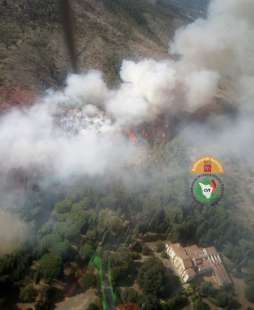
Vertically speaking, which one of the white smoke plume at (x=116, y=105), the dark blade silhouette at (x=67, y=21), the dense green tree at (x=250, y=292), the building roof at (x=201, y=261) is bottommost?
the dense green tree at (x=250, y=292)

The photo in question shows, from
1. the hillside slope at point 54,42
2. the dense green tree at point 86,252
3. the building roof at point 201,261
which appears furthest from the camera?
the hillside slope at point 54,42

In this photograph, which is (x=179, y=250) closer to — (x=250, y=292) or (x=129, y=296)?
(x=250, y=292)

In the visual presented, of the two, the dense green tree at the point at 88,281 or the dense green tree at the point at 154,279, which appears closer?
the dense green tree at the point at 88,281

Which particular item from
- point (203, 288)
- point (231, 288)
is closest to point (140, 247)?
point (203, 288)

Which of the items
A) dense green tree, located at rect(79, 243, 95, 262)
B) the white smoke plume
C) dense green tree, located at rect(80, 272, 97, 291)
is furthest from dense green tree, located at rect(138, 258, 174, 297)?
the white smoke plume

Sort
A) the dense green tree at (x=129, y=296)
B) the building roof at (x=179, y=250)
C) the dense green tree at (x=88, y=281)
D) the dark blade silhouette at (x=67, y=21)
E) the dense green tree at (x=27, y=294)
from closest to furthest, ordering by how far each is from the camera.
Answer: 1. the dark blade silhouette at (x=67, y=21)
2. the dense green tree at (x=27, y=294)
3. the dense green tree at (x=129, y=296)
4. the dense green tree at (x=88, y=281)
5. the building roof at (x=179, y=250)

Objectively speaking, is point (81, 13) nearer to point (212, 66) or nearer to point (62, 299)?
point (212, 66)

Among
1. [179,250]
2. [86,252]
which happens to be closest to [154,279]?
[179,250]

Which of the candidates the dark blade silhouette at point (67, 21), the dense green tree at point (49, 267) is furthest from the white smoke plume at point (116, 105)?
the dark blade silhouette at point (67, 21)

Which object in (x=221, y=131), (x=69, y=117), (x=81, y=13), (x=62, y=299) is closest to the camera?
(x=62, y=299)

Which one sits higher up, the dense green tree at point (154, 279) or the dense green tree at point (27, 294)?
the dense green tree at point (27, 294)

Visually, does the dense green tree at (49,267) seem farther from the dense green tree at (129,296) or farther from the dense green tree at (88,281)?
the dense green tree at (129,296)
